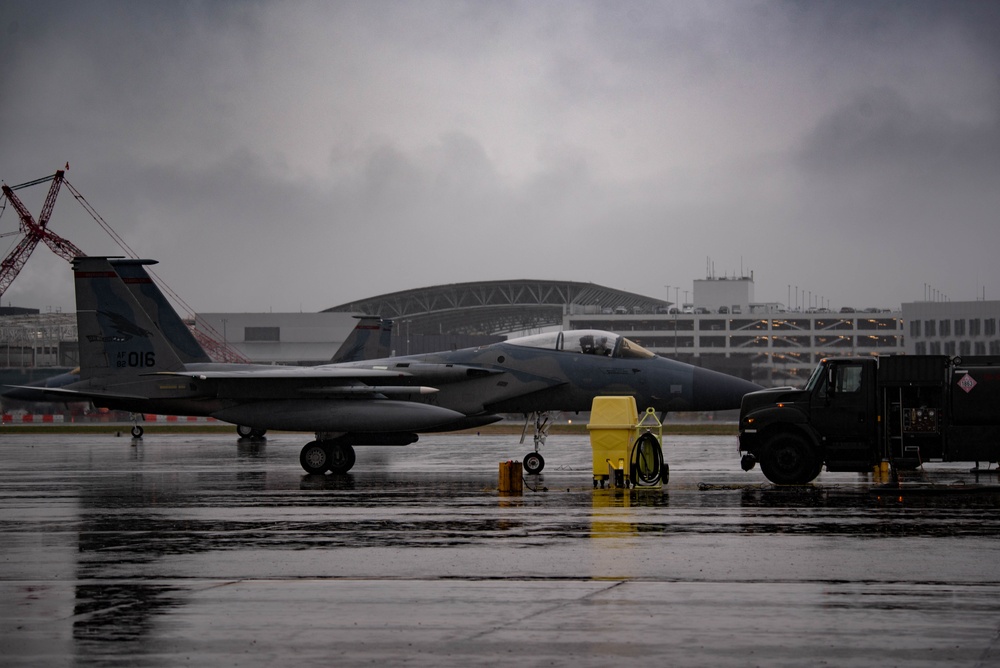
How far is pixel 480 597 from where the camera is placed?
29.3 feet

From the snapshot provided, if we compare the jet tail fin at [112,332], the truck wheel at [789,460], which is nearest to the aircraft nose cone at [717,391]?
the truck wheel at [789,460]

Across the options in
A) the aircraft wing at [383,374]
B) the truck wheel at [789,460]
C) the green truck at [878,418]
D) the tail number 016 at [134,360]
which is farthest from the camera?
the tail number 016 at [134,360]

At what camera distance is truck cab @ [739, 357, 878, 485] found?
18984 millimetres

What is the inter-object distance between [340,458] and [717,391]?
803 cm

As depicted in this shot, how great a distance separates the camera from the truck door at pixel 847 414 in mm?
18953

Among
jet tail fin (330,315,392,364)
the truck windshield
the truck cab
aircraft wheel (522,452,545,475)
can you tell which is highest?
jet tail fin (330,315,392,364)

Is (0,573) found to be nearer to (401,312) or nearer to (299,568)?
(299,568)

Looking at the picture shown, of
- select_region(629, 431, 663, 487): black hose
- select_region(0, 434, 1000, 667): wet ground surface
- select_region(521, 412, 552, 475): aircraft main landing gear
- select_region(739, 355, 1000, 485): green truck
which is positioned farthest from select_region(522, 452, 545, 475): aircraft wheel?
select_region(739, 355, 1000, 485): green truck

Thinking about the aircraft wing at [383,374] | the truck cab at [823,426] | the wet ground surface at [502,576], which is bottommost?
the wet ground surface at [502,576]

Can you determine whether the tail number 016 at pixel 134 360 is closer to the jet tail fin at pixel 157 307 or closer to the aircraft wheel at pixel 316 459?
the jet tail fin at pixel 157 307

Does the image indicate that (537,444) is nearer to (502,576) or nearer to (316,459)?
(316,459)

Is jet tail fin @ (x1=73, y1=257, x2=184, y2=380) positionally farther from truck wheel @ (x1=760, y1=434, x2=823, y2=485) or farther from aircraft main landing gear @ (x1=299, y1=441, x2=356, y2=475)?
truck wheel @ (x1=760, y1=434, x2=823, y2=485)

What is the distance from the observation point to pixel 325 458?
910 inches

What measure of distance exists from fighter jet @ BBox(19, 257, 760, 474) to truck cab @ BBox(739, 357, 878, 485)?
10.9 ft
